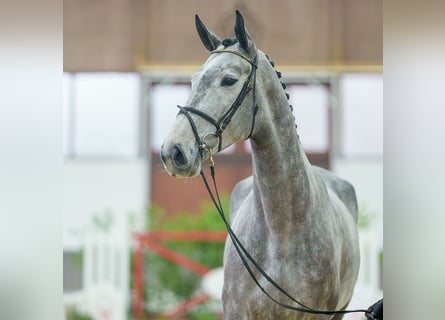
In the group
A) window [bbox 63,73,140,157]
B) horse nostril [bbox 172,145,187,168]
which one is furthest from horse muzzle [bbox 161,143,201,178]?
window [bbox 63,73,140,157]

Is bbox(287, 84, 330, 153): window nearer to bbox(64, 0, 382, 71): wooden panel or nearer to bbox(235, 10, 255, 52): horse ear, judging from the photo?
bbox(64, 0, 382, 71): wooden panel

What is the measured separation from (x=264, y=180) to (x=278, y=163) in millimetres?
42

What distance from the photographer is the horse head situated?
1.45 meters

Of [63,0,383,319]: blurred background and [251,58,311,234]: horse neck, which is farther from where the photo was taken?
[63,0,383,319]: blurred background

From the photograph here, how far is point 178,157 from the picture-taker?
1441 mm

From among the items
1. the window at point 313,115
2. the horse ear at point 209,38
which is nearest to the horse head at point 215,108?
the horse ear at point 209,38

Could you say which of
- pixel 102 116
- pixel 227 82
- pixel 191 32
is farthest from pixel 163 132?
pixel 227 82

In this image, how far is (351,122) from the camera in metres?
4.39

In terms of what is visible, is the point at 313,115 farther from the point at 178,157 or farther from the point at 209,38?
the point at 178,157

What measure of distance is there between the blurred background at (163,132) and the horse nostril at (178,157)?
191cm

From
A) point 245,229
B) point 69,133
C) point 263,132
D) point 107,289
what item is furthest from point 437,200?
point 69,133

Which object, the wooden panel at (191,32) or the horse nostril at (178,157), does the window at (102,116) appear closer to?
the wooden panel at (191,32)

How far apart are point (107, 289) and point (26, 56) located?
8.21 ft

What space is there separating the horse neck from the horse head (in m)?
0.05
